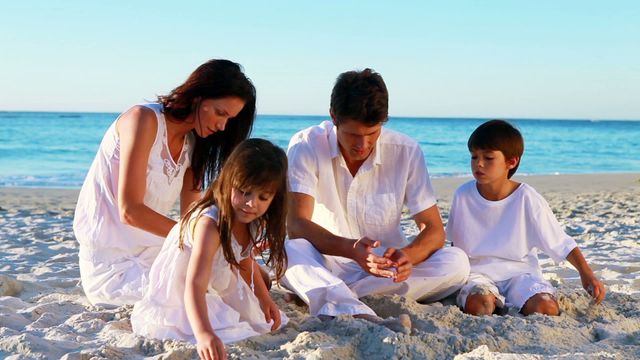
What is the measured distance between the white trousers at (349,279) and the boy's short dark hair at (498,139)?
544 millimetres

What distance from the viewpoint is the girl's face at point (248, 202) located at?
3.00 meters

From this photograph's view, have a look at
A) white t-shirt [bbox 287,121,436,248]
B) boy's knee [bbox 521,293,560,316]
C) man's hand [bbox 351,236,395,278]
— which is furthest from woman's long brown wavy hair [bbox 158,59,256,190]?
boy's knee [bbox 521,293,560,316]

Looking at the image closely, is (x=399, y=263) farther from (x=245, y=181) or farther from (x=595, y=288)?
(x=595, y=288)

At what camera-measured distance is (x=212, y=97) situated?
11.6ft

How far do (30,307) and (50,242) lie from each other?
2200 mm

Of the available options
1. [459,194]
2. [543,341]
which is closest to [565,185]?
[459,194]

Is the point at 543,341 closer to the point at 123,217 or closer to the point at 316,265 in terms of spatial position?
the point at 316,265

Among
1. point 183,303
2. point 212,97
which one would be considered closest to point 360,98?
point 212,97

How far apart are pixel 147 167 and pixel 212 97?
1.61ft

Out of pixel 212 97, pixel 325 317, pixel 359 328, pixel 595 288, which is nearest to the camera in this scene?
pixel 359 328

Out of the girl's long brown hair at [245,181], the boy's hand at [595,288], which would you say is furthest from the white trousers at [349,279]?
the boy's hand at [595,288]

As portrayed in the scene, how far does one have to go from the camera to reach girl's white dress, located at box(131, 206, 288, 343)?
3.08 metres

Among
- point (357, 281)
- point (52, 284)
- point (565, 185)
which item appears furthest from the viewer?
point (565, 185)

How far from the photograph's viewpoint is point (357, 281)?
12.4 feet
